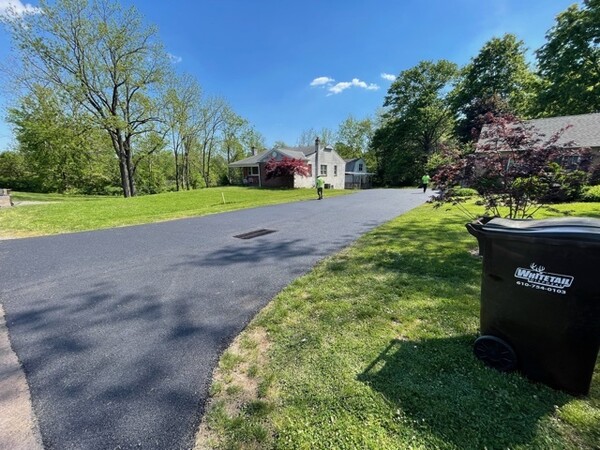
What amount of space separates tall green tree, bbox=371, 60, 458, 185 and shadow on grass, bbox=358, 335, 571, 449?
A: 1555 inches

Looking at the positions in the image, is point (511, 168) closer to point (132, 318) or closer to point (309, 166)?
point (132, 318)

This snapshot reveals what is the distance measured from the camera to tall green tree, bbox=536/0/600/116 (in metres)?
20.9

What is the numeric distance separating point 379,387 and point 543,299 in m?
1.37

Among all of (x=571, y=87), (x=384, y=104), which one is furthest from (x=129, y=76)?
(x=571, y=87)

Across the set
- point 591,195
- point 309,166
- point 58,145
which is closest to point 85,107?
point 58,145

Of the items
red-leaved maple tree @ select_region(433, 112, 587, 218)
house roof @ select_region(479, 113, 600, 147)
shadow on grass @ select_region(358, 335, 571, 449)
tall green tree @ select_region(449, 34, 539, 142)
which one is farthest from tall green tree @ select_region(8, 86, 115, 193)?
tall green tree @ select_region(449, 34, 539, 142)

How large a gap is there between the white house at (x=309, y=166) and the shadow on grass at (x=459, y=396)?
26983mm

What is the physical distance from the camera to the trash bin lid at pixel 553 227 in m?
1.75

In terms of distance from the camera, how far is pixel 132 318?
343 cm

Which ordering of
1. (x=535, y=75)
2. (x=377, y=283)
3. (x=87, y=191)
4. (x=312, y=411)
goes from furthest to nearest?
(x=87, y=191) → (x=535, y=75) → (x=377, y=283) → (x=312, y=411)

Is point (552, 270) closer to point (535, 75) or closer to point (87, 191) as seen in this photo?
point (535, 75)

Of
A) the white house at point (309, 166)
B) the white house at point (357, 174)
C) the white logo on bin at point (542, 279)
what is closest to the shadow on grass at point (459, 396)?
the white logo on bin at point (542, 279)

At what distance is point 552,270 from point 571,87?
1265 inches

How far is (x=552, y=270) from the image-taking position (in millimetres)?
1848
